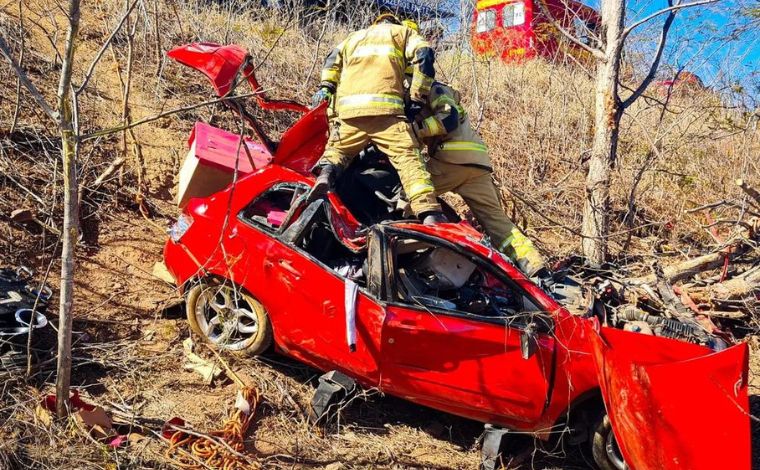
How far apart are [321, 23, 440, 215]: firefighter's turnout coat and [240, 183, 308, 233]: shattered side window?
49 cm

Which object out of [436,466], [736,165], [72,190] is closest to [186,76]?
[72,190]

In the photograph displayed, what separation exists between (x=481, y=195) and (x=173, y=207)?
3.21 meters

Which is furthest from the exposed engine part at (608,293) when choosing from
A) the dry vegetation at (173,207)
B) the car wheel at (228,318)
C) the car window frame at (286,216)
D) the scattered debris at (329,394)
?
the car wheel at (228,318)

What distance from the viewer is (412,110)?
5.34 m

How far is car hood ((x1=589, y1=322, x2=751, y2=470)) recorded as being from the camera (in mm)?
3596

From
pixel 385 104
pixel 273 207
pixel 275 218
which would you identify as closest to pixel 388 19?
pixel 385 104

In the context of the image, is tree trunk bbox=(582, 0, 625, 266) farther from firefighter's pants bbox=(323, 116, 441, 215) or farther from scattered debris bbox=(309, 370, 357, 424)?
scattered debris bbox=(309, 370, 357, 424)

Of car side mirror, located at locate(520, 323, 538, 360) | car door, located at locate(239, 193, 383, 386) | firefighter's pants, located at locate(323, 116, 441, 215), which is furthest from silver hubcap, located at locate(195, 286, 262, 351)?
car side mirror, located at locate(520, 323, 538, 360)

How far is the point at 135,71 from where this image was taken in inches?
337

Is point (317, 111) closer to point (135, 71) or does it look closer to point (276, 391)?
point (276, 391)

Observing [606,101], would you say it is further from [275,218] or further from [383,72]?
[275,218]

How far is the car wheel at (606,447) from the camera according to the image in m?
4.08

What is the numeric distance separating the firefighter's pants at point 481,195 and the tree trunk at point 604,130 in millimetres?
919

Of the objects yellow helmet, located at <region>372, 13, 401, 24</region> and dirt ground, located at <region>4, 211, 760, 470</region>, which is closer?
dirt ground, located at <region>4, 211, 760, 470</region>
